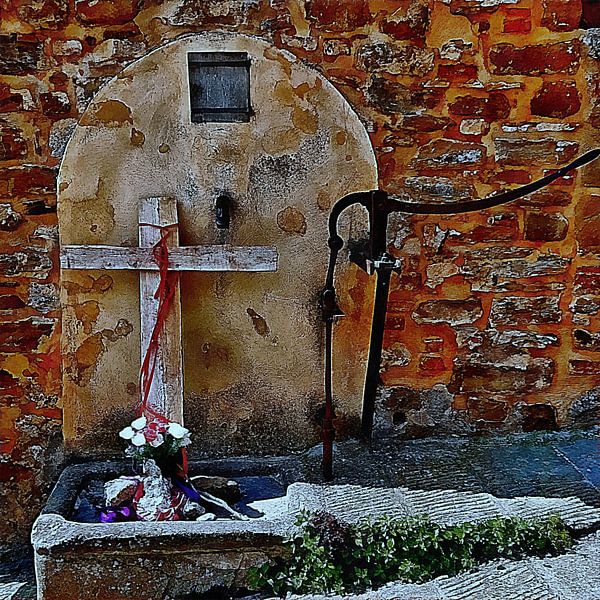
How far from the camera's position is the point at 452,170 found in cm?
323

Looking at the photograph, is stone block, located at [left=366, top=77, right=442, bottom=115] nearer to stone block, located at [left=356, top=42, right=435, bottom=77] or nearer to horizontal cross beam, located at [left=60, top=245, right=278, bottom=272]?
stone block, located at [left=356, top=42, right=435, bottom=77]

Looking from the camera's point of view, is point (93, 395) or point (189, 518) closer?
point (189, 518)

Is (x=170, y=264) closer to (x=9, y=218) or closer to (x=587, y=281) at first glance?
(x=9, y=218)

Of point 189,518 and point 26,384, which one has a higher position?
point 26,384

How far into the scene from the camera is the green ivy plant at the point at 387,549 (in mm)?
2605

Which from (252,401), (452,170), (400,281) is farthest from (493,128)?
(252,401)

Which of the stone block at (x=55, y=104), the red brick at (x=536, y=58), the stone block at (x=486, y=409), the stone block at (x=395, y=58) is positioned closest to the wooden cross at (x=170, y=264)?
the stone block at (x=55, y=104)

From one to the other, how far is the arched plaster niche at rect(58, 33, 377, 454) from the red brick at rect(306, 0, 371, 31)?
0.59 ft

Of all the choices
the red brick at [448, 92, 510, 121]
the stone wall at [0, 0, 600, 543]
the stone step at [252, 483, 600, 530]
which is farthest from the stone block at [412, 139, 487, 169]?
the stone step at [252, 483, 600, 530]

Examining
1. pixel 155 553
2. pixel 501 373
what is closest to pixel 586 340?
pixel 501 373

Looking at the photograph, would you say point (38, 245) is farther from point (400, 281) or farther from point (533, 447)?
point (533, 447)

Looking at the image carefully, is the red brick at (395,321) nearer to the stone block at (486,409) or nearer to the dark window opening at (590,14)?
the stone block at (486,409)

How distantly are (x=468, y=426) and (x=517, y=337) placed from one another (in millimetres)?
424

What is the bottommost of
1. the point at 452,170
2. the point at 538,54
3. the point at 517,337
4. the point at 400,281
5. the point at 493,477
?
the point at 493,477
